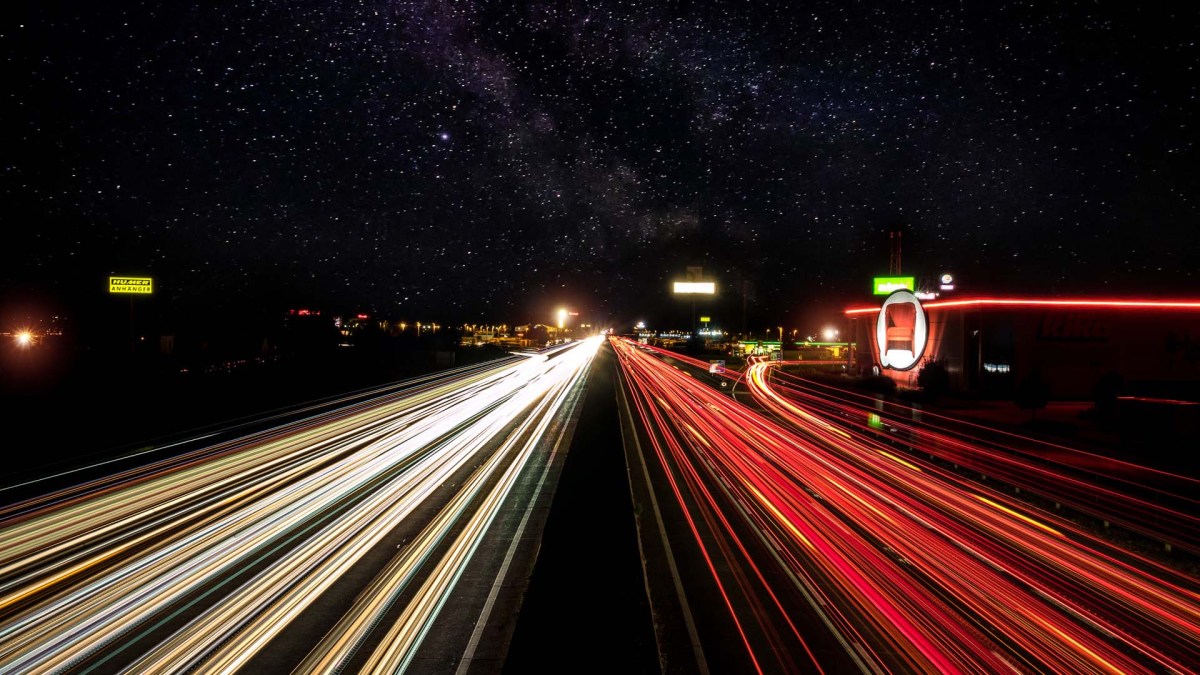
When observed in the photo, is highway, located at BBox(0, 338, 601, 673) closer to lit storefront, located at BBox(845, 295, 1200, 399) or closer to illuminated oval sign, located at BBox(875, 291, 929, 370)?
illuminated oval sign, located at BBox(875, 291, 929, 370)

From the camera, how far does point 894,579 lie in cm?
655

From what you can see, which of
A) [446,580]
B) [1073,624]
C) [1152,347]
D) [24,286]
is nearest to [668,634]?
[446,580]

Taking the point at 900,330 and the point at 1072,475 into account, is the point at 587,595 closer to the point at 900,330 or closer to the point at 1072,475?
the point at 1072,475

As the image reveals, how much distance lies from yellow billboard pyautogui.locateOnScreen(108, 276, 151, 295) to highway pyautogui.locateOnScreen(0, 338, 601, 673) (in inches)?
1167

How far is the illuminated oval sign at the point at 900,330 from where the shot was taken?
23000 millimetres

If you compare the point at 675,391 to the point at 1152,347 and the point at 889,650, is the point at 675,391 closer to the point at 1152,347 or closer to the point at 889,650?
the point at 1152,347

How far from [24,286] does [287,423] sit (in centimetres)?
2952

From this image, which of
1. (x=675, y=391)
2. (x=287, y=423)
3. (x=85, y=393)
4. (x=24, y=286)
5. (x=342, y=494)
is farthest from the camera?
(x=24, y=286)

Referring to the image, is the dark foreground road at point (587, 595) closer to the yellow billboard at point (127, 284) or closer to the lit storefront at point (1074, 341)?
the lit storefront at point (1074, 341)

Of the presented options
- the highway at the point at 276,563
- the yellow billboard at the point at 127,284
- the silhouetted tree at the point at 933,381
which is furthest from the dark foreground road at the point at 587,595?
the yellow billboard at the point at 127,284

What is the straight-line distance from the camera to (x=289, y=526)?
8.20 metres

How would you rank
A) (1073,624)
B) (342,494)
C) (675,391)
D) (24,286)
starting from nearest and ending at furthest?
(1073,624) < (342,494) < (675,391) < (24,286)

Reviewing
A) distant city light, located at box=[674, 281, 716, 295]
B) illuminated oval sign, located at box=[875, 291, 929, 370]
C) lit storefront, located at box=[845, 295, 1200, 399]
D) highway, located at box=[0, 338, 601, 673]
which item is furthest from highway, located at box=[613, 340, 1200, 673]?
distant city light, located at box=[674, 281, 716, 295]

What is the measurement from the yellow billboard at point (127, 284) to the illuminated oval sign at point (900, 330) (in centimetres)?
4131
